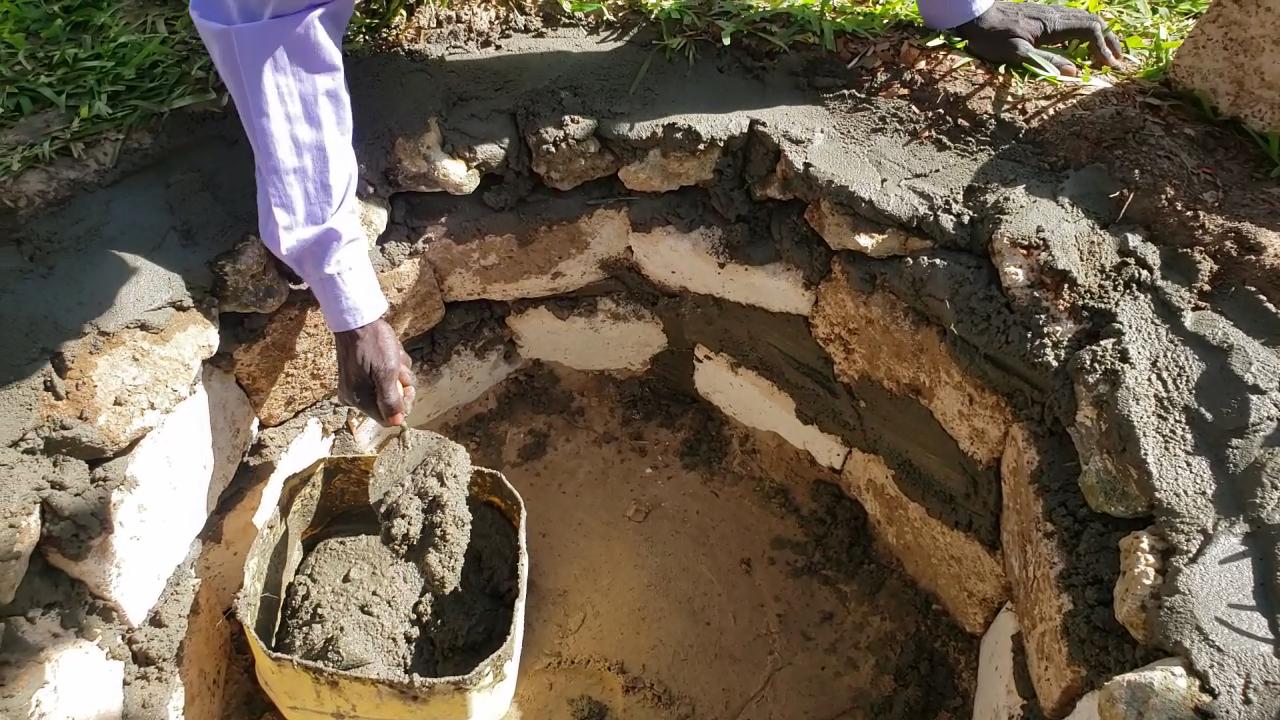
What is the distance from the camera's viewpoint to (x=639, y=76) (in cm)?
256

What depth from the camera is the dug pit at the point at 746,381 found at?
1922 mm

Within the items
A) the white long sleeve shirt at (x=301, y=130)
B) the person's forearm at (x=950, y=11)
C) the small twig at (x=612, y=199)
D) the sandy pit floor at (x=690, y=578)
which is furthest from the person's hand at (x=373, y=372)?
the person's forearm at (x=950, y=11)

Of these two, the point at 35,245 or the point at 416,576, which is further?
the point at 416,576

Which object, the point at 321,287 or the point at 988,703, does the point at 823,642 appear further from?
the point at 321,287

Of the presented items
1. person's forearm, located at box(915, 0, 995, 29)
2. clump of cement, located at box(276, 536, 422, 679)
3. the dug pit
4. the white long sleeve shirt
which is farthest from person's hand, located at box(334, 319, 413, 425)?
person's forearm, located at box(915, 0, 995, 29)

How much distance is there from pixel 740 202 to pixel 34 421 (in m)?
1.76

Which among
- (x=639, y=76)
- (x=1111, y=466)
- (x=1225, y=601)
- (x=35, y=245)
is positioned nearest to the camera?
(x=1225, y=601)

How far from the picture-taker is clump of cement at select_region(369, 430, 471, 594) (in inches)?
93.6

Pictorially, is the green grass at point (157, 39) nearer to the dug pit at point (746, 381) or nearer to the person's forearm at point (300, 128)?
the dug pit at point (746, 381)

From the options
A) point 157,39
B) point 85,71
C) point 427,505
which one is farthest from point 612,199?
point 85,71

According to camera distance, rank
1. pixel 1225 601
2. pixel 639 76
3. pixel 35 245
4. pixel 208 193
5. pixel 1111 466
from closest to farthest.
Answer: pixel 1225 601 < pixel 1111 466 < pixel 35 245 < pixel 208 193 < pixel 639 76

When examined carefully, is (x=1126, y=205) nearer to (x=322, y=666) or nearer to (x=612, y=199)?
(x=612, y=199)

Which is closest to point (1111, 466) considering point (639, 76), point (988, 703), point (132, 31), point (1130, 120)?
point (988, 703)

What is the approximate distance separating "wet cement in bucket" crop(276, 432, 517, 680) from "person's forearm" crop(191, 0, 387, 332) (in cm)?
48
